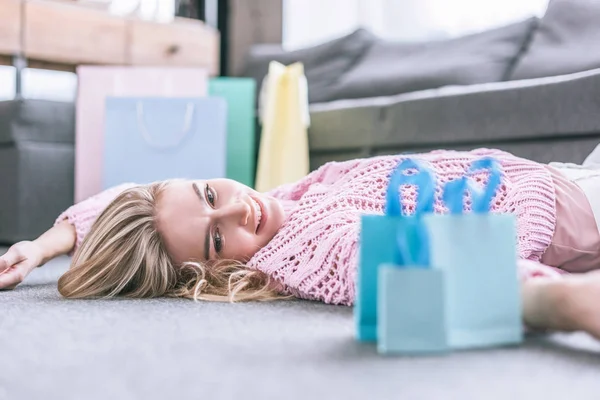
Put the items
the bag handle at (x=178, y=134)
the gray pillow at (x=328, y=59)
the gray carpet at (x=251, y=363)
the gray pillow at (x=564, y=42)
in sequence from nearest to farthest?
the gray carpet at (x=251, y=363)
the gray pillow at (x=564, y=42)
the bag handle at (x=178, y=134)
the gray pillow at (x=328, y=59)

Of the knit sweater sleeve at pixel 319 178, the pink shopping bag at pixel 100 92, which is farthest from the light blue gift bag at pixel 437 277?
the pink shopping bag at pixel 100 92

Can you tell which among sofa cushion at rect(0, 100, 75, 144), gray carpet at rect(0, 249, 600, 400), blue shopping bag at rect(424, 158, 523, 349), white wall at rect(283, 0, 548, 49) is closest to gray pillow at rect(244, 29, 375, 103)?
white wall at rect(283, 0, 548, 49)

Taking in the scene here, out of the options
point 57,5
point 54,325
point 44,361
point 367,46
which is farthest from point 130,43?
point 44,361

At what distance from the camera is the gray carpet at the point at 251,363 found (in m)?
0.60

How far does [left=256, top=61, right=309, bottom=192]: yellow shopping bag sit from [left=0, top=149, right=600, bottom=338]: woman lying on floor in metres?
1.05

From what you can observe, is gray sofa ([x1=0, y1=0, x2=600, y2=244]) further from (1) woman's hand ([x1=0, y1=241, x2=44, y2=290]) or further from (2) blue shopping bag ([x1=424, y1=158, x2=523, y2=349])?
(2) blue shopping bag ([x1=424, y1=158, x2=523, y2=349])

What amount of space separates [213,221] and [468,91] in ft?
3.26

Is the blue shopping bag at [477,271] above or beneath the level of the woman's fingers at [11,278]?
above

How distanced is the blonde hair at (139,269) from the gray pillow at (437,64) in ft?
4.11

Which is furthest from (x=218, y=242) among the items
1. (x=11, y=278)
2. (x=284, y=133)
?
(x=284, y=133)

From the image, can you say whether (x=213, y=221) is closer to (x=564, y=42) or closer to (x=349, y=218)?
(x=349, y=218)

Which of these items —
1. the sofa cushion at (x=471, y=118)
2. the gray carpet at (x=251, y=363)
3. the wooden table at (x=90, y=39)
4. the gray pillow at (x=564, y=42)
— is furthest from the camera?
the wooden table at (x=90, y=39)

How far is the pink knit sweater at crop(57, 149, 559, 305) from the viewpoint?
1.02 metres

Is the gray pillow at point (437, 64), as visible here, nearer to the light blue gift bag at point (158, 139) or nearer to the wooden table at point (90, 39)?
the light blue gift bag at point (158, 139)
